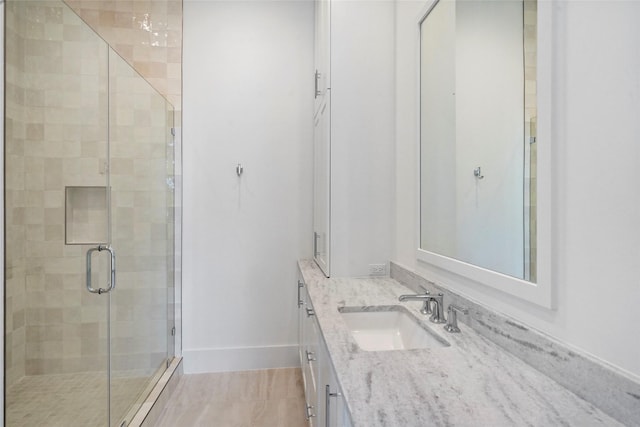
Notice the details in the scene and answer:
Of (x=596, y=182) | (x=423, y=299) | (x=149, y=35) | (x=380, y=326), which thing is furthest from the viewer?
(x=149, y=35)

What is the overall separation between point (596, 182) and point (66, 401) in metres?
2.25

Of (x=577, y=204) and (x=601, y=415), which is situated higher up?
(x=577, y=204)

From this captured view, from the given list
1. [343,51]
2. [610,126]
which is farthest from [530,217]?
[343,51]

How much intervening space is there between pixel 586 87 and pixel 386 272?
4.94ft

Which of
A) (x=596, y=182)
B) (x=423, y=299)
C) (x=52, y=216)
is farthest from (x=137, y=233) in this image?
(x=596, y=182)

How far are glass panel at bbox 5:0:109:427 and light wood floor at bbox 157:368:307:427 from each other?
558 mm

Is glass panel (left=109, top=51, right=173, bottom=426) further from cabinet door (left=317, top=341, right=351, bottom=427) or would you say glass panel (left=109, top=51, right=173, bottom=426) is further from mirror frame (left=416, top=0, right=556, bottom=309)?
mirror frame (left=416, top=0, right=556, bottom=309)

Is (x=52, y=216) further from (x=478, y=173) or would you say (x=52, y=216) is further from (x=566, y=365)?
(x=566, y=365)

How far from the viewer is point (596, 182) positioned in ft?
2.54

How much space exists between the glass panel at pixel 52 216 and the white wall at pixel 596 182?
171 cm

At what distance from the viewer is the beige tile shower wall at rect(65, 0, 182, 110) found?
2.61 metres

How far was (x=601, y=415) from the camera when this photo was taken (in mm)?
715

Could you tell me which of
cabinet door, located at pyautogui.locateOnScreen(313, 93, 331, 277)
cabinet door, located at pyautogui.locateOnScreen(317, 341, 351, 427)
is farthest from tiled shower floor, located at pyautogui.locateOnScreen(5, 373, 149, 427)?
cabinet door, located at pyautogui.locateOnScreen(313, 93, 331, 277)

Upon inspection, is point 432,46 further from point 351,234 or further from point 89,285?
point 89,285
